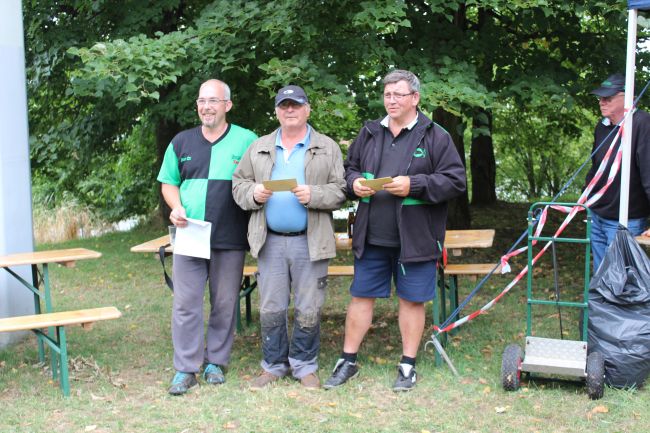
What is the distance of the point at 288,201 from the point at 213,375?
4.20 feet

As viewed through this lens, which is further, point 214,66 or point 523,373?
point 214,66

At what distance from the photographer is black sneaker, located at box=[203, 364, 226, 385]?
206 inches

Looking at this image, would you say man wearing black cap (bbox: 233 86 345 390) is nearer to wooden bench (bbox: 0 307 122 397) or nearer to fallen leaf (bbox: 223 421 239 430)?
fallen leaf (bbox: 223 421 239 430)

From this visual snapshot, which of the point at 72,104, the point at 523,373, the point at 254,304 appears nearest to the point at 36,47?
the point at 72,104

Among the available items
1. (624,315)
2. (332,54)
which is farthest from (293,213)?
(332,54)

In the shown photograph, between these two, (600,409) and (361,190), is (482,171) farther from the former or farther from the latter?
(600,409)

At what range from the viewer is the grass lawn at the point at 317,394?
450cm

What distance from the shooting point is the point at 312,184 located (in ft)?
16.2

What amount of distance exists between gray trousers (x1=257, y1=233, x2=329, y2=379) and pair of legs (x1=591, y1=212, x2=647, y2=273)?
192 cm

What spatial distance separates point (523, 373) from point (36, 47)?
7123 millimetres

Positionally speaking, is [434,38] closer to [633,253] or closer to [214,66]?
[214,66]

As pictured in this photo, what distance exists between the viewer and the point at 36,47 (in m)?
9.56

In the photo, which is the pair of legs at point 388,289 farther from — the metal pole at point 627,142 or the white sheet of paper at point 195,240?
the metal pole at point 627,142

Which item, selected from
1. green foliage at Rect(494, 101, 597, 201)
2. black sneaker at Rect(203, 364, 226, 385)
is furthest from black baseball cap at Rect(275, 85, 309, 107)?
green foliage at Rect(494, 101, 597, 201)
